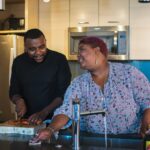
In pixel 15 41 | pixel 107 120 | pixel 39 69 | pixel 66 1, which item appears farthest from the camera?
pixel 66 1

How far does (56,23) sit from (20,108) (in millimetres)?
2146

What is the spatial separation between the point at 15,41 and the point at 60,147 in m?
2.51

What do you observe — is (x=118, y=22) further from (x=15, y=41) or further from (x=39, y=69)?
(x=39, y=69)

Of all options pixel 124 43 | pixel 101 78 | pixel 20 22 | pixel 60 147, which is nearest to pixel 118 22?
pixel 124 43

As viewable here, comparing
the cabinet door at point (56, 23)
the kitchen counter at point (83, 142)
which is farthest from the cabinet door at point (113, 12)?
the kitchen counter at point (83, 142)

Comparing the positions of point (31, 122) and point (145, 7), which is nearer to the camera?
point (31, 122)

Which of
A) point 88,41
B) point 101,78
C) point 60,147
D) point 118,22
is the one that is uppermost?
point 118,22

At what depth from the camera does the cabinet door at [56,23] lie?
405 centimetres

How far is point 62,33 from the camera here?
4.07 meters

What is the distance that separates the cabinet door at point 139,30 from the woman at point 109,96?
7.02 ft

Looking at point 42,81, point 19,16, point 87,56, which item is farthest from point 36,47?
point 19,16

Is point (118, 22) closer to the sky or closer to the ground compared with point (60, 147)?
closer to the sky

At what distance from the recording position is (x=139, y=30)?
12.5 ft

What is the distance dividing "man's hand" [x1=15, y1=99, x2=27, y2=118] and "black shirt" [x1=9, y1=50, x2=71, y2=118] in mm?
92
